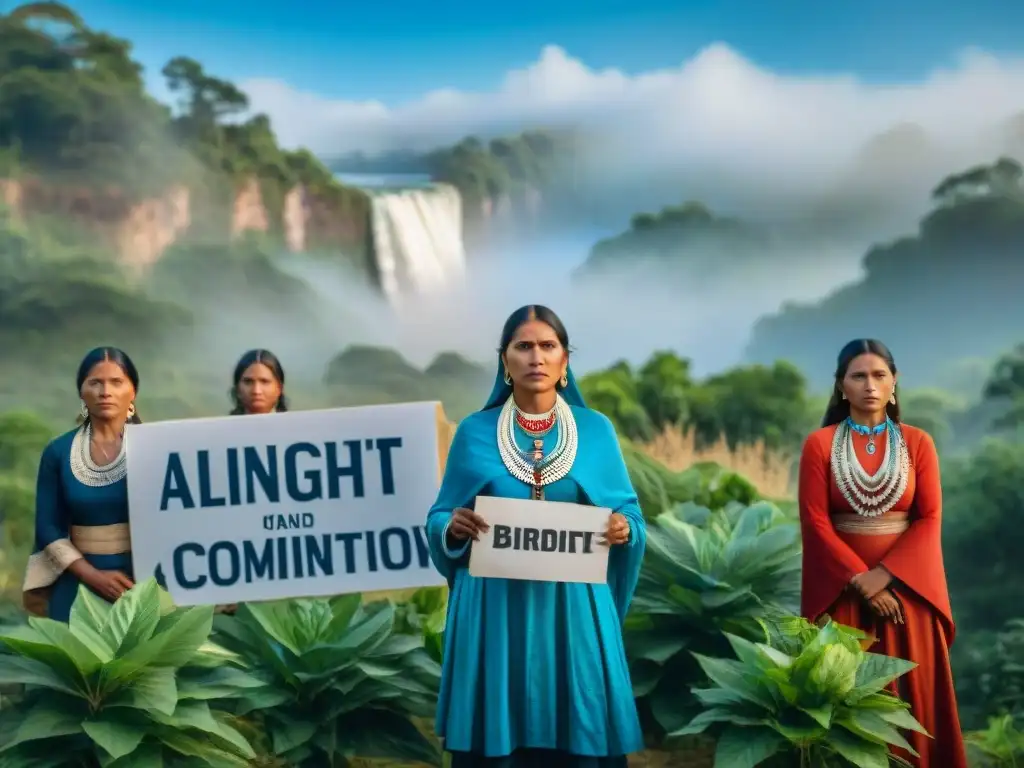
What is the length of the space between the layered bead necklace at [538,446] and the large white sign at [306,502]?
41.9 inches

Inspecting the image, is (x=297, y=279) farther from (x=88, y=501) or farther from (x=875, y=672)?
(x=875, y=672)

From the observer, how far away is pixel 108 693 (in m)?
3.99

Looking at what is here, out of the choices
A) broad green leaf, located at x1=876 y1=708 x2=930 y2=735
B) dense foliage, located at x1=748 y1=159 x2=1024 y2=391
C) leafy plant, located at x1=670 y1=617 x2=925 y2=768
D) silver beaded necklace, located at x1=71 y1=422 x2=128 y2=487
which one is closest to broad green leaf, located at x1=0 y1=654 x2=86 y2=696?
silver beaded necklace, located at x1=71 y1=422 x2=128 y2=487

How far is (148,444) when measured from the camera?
4758 millimetres

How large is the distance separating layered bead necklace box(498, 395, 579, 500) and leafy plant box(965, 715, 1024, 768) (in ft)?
8.24

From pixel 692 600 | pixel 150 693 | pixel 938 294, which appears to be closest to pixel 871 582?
pixel 692 600

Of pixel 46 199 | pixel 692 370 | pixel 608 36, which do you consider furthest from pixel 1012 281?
pixel 46 199

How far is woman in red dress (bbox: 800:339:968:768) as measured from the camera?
435 centimetres

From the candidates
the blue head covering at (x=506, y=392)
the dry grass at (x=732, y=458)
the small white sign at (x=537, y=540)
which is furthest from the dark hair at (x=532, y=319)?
the dry grass at (x=732, y=458)

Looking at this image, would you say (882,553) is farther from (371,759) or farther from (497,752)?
(371,759)

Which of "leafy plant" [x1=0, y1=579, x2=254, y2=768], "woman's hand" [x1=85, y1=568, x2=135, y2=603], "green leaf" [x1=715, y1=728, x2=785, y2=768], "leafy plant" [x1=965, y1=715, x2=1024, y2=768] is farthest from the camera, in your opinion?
"leafy plant" [x1=965, y1=715, x2=1024, y2=768]

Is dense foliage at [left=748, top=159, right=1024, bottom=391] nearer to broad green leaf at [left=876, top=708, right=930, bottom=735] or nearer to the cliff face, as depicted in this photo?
the cliff face

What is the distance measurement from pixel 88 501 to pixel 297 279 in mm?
5680

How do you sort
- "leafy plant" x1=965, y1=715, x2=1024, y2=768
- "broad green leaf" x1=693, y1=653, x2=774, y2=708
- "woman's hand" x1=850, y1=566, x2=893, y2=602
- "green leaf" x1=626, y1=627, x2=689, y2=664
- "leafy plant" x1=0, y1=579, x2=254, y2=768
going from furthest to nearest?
1. "leafy plant" x1=965, y1=715, x2=1024, y2=768
2. "green leaf" x1=626, y1=627, x2=689, y2=664
3. "woman's hand" x1=850, y1=566, x2=893, y2=602
4. "broad green leaf" x1=693, y1=653, x2=774, y2=708
5. "leafy plant" x1=0, y1=579, x2=254, y2=768
